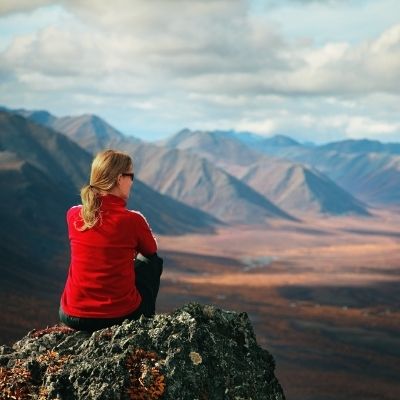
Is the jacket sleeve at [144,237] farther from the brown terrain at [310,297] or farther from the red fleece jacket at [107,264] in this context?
the brown terrain at [310,297]

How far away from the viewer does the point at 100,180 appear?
17.7ft

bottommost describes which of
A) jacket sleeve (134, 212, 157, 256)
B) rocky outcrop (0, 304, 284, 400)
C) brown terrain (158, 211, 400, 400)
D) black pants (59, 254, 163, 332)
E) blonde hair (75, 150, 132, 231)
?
brown terrain (158, 211, 400, 400)

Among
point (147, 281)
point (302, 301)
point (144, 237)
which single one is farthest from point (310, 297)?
point (144, 237)

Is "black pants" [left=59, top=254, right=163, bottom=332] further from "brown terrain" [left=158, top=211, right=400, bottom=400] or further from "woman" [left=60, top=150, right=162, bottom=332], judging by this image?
"brown terrain" [left=158, top=211, right=400, bottom=400]

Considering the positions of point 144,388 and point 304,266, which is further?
point 304,266

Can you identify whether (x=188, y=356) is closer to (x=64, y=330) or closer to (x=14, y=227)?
(x=64, y=330)

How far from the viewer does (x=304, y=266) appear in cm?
9981

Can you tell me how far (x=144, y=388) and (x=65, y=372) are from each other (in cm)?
65

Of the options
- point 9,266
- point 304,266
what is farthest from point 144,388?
point 304,266

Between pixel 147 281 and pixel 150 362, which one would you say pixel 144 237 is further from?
pixel 150 362

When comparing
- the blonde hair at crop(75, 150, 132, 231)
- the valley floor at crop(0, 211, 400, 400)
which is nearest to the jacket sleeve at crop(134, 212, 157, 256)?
the blonde hair at crop(75, 150, 132, 231)

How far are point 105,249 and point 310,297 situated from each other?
68.2 m

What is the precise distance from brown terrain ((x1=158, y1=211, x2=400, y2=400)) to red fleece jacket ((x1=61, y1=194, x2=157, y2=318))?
99.6 ft

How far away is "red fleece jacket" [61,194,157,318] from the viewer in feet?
17.6
